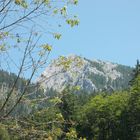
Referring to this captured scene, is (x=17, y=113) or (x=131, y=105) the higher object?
(x=131, y=105)

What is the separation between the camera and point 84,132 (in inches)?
3147

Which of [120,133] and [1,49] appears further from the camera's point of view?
[120,133]

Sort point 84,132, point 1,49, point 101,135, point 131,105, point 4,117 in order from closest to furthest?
1. point 4,117
2. point 1,49
3. point 131,105
4. point 101,135
5. point 84,132

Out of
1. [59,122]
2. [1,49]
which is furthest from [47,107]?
[1,49]

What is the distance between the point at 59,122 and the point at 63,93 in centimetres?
72

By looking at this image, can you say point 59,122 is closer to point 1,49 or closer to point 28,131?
point 28,131

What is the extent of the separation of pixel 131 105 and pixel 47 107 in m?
58.6

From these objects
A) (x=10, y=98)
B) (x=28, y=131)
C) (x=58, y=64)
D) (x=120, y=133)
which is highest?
(x=120, y=133)

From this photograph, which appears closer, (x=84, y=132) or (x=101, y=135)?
(x=101, y=135)

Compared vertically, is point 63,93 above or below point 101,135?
below

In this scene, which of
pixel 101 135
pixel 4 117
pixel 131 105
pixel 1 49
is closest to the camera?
pixel 4 117

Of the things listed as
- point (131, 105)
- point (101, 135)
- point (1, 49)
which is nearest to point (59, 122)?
point (1, 49)

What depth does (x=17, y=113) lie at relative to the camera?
1001cm

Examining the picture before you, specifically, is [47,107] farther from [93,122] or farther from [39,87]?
[93,122]
